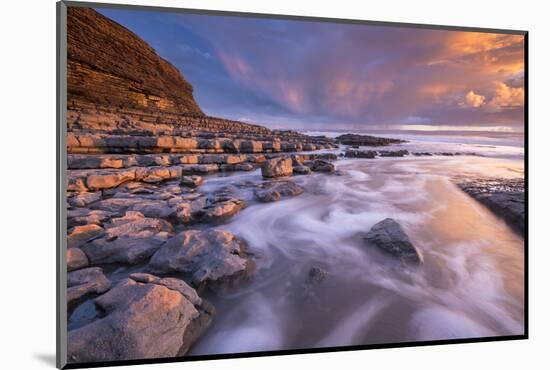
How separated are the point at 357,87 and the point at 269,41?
36.3 inches

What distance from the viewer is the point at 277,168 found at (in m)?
3.40

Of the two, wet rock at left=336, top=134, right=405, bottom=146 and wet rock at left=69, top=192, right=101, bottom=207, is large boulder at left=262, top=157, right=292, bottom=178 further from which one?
wet rock at left=69, top=192, right=101, bottom=207

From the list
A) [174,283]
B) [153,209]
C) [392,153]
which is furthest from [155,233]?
[392,153]

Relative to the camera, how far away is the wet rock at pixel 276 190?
2611 millimetres

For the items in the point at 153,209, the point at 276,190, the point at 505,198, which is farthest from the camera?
the point at 276,190

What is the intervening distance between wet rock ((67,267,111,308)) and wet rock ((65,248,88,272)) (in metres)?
0.04

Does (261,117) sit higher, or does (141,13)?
(141,13)

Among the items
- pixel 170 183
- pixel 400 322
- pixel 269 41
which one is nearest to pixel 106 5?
pixel 269 41

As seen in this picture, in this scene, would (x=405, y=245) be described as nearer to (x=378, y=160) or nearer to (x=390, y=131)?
(x=390, y=131)

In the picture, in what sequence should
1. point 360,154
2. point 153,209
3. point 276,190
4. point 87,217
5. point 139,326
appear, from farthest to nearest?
1. point 360,154
2. point 276,190
3. point 153,209
4. point 87,217
5. point 139,326

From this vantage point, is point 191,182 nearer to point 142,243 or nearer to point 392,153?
point 142,243

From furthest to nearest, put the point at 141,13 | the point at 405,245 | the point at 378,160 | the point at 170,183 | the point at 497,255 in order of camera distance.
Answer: the point at 378,160, the point at 170,183, the point at 497,255, the point at 405,245, the point at 141,13

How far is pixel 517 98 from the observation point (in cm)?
230

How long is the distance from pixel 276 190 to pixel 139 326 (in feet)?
5.82
